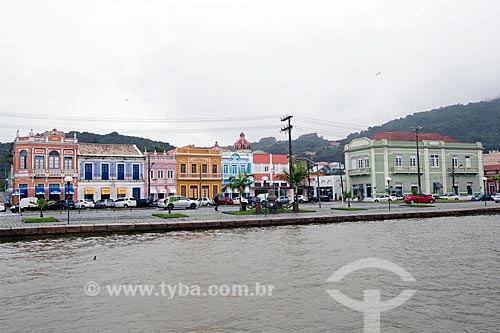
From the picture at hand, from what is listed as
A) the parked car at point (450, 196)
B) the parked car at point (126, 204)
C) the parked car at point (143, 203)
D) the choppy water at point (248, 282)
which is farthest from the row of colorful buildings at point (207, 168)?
the choppy water at point (248, 282)

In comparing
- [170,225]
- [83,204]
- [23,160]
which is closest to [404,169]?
[83,204]

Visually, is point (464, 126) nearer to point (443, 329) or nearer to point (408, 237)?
point (408, 237)

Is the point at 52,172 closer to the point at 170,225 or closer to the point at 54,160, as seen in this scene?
the point at 54,160

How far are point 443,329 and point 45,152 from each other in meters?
52.1

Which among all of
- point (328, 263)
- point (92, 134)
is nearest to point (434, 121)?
point (92, 134)

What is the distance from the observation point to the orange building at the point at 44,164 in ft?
164

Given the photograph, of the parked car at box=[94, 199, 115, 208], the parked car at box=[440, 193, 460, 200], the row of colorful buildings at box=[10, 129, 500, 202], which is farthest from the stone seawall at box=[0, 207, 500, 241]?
the parked car at box=[440, 193, 460, 200]

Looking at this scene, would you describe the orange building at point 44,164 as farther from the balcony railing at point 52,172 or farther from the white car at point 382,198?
the white car at point 382,198

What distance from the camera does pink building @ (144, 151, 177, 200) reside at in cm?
5739

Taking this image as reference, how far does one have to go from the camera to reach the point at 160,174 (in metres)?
58.2

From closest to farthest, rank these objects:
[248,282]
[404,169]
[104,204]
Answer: [248,282] < [104,204] < [404,169]

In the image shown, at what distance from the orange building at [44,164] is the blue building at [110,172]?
1.34 meters

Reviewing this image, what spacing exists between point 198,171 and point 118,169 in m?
10.6

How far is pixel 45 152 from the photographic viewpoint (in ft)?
167
